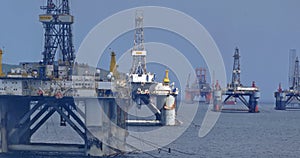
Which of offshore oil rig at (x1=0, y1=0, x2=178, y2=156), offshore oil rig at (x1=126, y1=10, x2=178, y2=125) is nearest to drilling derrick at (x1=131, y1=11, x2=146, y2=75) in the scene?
offshore oil rig at (x1=126, y1=10, x2=178, y2=125)

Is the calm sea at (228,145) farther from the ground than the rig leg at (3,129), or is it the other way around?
the rig leg at (3,129)

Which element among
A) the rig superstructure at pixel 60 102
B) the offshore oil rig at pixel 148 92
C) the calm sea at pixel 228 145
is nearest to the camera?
the rig superstructure at pixel 60 102

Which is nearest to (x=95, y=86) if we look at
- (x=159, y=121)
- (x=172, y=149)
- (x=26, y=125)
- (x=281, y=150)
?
(x=26, y=125)

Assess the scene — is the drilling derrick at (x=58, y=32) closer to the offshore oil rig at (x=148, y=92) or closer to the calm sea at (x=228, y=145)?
the calm sea at (x=228, y=145)

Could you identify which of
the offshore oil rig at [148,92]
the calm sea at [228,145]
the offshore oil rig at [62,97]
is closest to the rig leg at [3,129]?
the offshore oil rig at [62,97]

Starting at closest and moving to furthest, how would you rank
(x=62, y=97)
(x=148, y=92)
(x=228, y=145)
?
(x=62, y=97)
(x=228, y=145)
(x=148, y=92)

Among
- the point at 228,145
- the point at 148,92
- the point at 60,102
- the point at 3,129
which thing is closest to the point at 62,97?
the point at 60,102

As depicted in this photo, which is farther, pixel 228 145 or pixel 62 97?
pixel 228 145

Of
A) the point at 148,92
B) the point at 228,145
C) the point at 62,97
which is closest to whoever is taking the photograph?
the point at 62,97

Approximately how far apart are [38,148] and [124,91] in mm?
12101

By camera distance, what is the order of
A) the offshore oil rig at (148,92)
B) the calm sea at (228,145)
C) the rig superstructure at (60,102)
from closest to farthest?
the rig superstructure at (60,102) < the calm sea at (228,145) < the offshore oil rig at (148,92)

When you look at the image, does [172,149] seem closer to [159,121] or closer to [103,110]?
[103,110]

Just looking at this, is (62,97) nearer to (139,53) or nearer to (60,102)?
(60,102)

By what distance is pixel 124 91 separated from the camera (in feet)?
238
